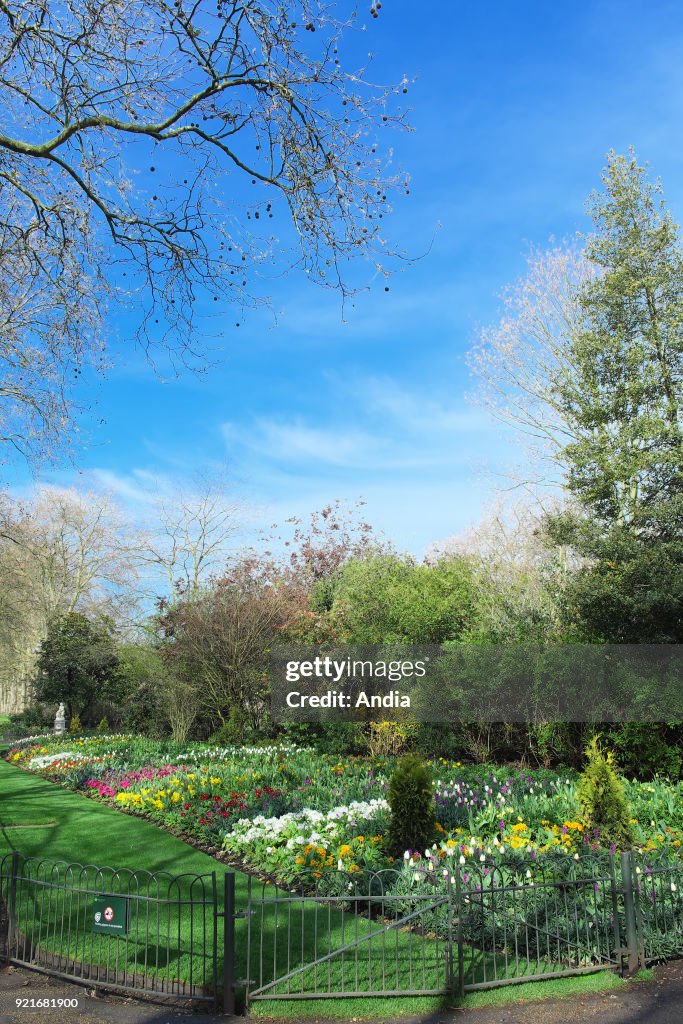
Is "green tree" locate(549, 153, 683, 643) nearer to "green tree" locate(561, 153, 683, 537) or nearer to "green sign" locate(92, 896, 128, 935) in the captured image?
"green tree" locate(561, 153, 683, 537)

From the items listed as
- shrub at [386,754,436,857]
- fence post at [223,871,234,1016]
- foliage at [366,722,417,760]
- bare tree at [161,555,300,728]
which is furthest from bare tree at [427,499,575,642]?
fence post at [223,871,234,1016]

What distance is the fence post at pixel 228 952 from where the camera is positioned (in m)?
4.59

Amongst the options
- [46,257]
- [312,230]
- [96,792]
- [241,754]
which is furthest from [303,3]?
[241,754]

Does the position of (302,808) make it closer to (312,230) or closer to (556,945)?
(556,945)

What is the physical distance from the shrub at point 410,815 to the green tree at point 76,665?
21.4 m

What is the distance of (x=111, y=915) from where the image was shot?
4.84 m

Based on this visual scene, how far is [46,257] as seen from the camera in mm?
8969

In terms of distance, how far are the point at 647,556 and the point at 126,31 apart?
33.1ft

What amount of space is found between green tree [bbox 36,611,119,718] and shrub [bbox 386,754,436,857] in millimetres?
21367

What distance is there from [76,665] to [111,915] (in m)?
22.7

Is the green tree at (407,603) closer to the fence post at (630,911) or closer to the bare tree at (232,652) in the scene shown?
the bare tree at (232,652)

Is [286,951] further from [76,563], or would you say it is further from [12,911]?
[76,563]

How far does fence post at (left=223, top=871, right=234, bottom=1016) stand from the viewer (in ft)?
15.0

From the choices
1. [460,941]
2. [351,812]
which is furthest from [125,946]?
[351,812]
